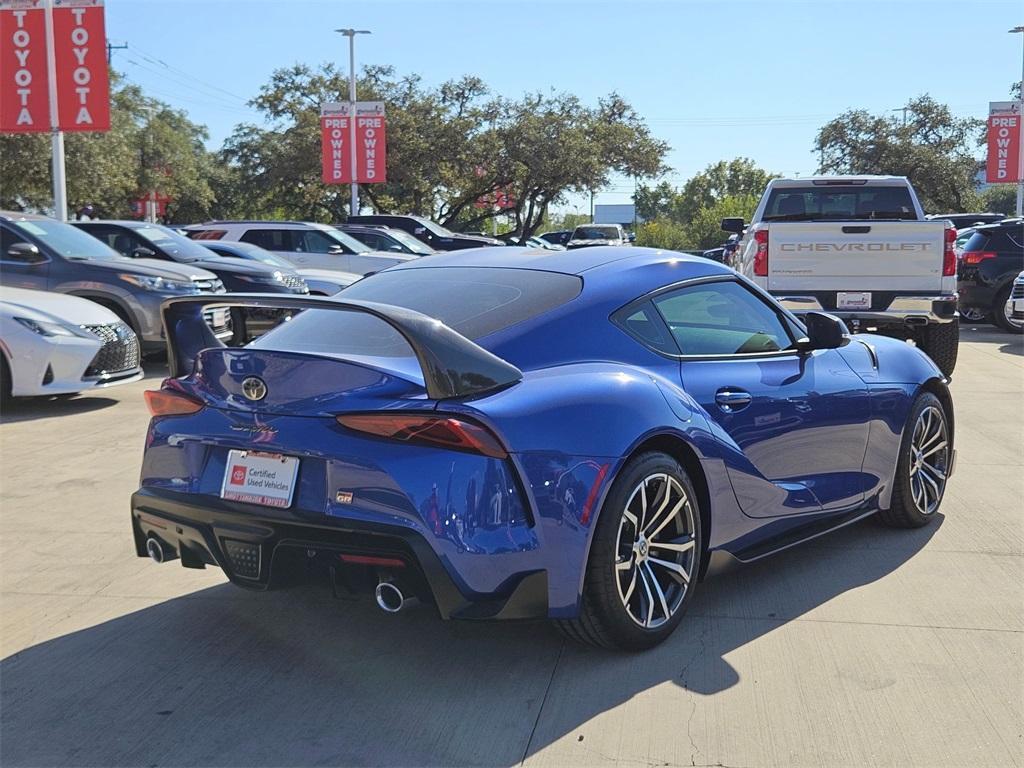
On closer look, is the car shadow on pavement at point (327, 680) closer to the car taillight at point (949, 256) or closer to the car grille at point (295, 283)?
the car taillight at point (949, 256)

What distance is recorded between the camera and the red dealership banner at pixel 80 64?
17125 millimetres

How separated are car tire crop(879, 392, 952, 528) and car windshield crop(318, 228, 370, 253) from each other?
1449 cm

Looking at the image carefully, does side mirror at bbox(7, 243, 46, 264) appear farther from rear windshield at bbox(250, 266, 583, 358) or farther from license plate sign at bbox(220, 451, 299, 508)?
license plate sign at bbox(220, 451, 299, 508)

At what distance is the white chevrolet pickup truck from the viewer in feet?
35.1

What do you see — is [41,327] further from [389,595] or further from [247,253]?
[247,253]

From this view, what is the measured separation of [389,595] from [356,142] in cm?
3262

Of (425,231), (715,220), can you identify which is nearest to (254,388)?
(425,231)

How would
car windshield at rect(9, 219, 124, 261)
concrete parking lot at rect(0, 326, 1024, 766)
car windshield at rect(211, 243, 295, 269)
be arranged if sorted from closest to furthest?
1. concrete parking lot at rect(0, 326, 1024, 766)
2. car windshield at rect(9, 219, 124, 261)
3. car windshield at rect(211, 243, 295, 269)

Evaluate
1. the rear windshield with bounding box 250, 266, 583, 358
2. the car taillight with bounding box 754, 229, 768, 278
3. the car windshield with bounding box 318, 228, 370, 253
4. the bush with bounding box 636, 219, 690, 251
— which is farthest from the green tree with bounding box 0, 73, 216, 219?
the rear windshield with bounding box 250, 266, 583, 358

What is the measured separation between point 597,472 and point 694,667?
0.82 metres

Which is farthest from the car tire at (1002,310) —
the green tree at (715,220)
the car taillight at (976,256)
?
the green tree at (715,220)

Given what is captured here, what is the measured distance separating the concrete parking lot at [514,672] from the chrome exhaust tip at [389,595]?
363 millimetres

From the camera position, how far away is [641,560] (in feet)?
12.5

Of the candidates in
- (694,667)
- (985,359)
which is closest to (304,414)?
(694,667)
